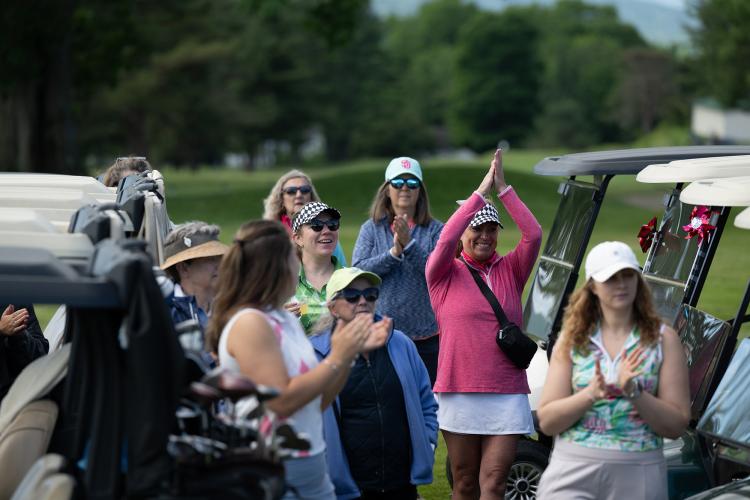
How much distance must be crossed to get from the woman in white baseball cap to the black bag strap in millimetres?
1756

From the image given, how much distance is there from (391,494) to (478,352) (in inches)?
43.0

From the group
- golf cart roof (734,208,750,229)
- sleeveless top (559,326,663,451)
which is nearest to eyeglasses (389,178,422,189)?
golf cart roof (734,208,750,229)

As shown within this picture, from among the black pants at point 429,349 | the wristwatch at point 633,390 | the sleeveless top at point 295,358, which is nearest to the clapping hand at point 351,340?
the sleeveless top at point 295,358

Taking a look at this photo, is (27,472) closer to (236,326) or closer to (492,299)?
(236,326)

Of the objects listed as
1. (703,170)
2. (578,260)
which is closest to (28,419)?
(703,170)

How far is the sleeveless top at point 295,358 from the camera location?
4.11 meters

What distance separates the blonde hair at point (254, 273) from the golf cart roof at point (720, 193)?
1.99m

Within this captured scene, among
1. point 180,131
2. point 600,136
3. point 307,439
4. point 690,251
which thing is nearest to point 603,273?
point 307,439

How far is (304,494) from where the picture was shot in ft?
14.1

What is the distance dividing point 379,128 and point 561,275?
102438 mm

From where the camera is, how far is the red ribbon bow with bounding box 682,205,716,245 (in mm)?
6363

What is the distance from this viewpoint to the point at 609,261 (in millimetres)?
4406

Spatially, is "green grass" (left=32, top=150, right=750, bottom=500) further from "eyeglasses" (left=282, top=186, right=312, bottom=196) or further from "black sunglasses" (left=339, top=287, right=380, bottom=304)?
"black sunglasses" (left=339, top=287, right=380, bottom=304)

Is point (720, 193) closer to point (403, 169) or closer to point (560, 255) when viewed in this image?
point (403, 169)
